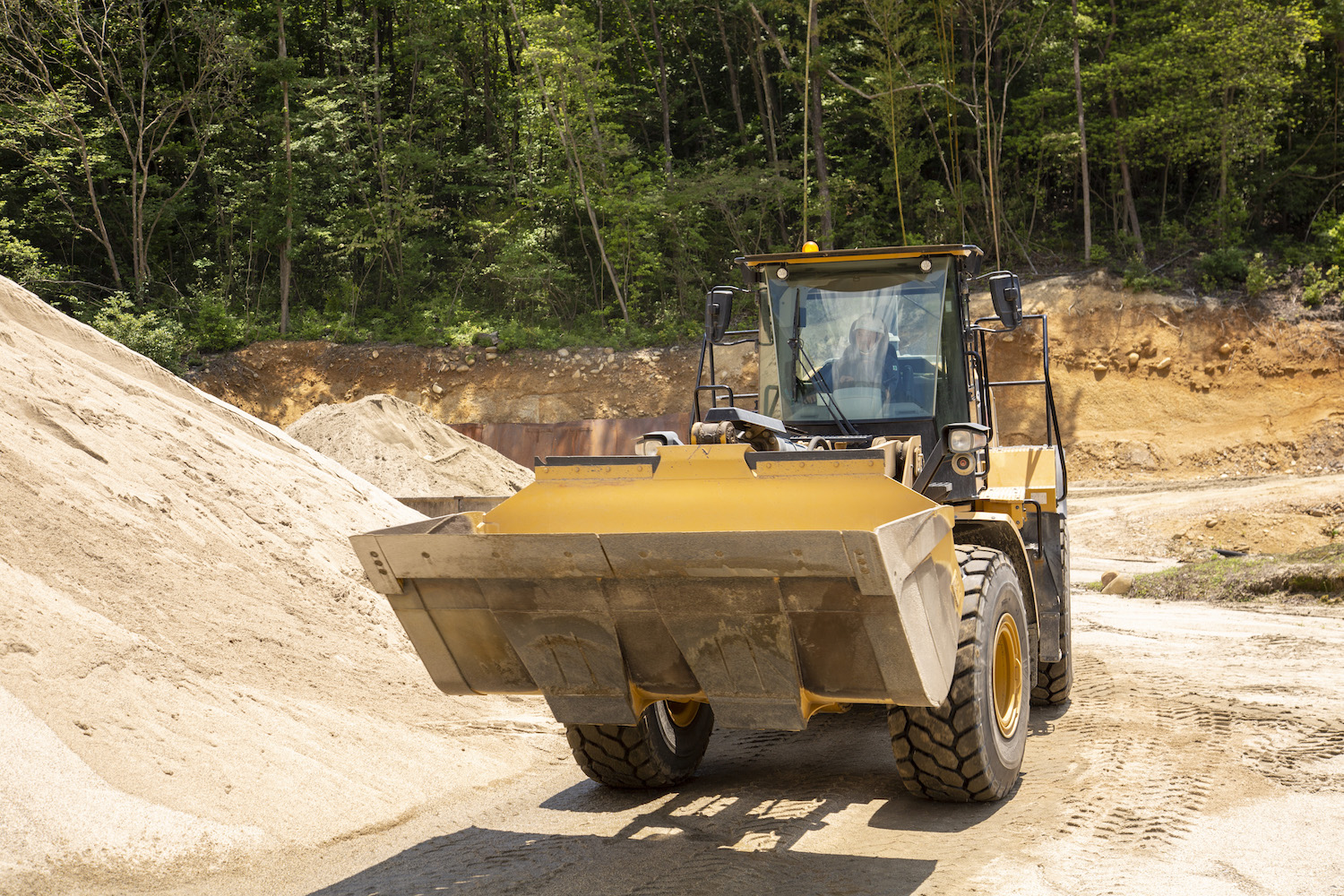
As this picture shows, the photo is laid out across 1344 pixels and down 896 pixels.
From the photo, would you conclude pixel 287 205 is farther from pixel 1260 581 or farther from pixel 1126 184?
pixel 1260 581

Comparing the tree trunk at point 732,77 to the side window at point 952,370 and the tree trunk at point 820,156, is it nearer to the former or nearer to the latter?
the tree trunk at point 820,156

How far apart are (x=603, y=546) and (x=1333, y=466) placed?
21.1m

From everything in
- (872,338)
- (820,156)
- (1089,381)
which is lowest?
(1089,381)

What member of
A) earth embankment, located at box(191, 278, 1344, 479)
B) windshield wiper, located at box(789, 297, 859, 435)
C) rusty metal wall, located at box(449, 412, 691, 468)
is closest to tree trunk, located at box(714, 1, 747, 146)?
earth embankment, located at box(191, 278, 1344, 479)

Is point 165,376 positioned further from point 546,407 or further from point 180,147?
point 180,147

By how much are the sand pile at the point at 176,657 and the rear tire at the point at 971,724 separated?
243 centimetres

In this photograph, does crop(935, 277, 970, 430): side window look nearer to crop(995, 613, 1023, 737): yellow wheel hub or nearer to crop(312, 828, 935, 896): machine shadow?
crop(995, 613, 1023, 737): yellow wheel hub

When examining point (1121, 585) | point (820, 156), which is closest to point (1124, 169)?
point (820, 156)

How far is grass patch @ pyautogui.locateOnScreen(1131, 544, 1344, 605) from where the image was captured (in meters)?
10.6

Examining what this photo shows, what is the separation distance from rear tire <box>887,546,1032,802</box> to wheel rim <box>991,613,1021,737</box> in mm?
15

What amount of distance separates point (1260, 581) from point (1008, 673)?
7966 millimetres

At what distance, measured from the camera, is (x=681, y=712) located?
5.15 m

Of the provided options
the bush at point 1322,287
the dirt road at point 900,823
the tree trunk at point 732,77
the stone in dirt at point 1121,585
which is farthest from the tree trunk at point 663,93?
the dirt road at point 900,823

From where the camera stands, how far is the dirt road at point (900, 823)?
372 cm
